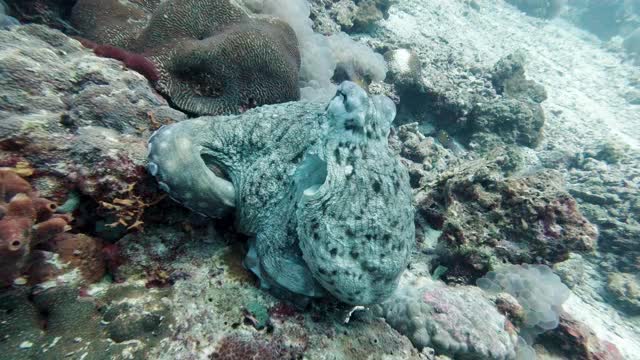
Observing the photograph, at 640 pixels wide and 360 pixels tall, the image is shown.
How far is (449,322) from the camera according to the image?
11.3 ft

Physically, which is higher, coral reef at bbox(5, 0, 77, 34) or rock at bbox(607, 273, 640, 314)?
coral reef at bbox(5, 0, 77, 34)

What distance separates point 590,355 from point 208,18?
7313 mm

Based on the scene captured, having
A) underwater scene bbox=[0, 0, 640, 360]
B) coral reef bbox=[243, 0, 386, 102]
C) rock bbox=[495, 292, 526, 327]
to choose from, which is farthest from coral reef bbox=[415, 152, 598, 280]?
coral reef bbox=[243, 0, 386, 102]

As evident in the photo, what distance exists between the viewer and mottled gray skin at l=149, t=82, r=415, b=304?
246cm

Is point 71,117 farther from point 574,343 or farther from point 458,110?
point 458,110

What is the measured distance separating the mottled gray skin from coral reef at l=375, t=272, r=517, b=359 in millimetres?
933

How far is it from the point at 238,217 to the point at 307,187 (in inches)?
29.2

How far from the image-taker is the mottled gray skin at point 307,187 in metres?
2.46

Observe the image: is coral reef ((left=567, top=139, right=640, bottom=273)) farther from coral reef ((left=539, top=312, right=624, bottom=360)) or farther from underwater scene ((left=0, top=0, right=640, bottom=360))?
coral reef ((left=539, top=312, right=624, bottom=360))

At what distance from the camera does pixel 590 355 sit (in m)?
4.51

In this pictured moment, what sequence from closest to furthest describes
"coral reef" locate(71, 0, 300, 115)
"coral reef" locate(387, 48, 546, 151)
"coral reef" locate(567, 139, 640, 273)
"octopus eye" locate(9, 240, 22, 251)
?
"octopus eye" locate(9, 240, 22, 251), "coral reef" locate(71, 0, 300, 115), "coral reef" locate(567, 139, 640, 273), "coral reef" locate(387, 48, 546, 151)

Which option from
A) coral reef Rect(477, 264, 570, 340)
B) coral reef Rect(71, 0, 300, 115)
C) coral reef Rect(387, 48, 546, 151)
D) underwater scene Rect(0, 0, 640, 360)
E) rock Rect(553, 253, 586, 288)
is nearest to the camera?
underwater scene Rect(0, 0, 640, 360)

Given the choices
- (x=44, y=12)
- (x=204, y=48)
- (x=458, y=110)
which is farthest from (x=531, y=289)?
(x=44, y=12)

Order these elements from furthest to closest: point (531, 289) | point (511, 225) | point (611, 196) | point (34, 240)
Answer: point (611, 196) < point (511, 225) < point (531, 289) < point (34, 240)
